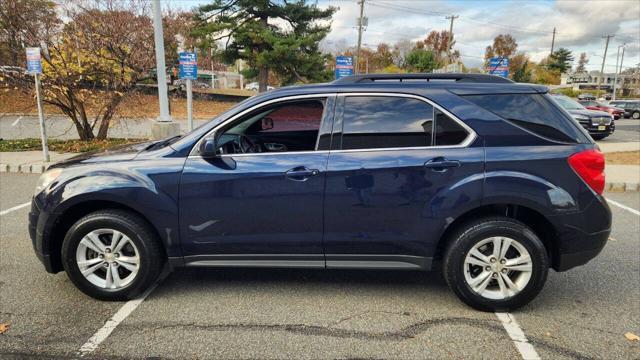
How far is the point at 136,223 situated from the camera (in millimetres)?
3316

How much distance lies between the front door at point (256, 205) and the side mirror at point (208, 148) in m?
0.07

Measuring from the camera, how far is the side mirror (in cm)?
317

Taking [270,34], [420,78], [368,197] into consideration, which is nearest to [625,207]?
[420,78]

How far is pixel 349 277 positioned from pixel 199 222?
148cm

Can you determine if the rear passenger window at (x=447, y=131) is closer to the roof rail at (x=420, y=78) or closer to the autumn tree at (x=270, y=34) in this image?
the roof rail at (x=420, y=78)

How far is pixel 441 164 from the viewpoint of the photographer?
3.12 meters

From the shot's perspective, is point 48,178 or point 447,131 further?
point 48,178

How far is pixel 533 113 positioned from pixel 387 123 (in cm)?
109

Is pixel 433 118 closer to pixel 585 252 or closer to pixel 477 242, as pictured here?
pixel 477 242

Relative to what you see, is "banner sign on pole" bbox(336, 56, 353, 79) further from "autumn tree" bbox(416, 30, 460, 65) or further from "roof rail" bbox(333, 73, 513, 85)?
"autumn tree" bbox(416, 30, 460, 65)

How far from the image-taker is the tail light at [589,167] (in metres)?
3.12

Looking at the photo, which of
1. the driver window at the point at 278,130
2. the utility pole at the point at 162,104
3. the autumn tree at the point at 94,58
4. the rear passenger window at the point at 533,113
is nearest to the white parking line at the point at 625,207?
the rear passenger window at the point at 533,113

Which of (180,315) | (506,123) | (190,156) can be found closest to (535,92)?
(506,123)

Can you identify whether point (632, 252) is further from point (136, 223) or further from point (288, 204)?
point (136, 223)
